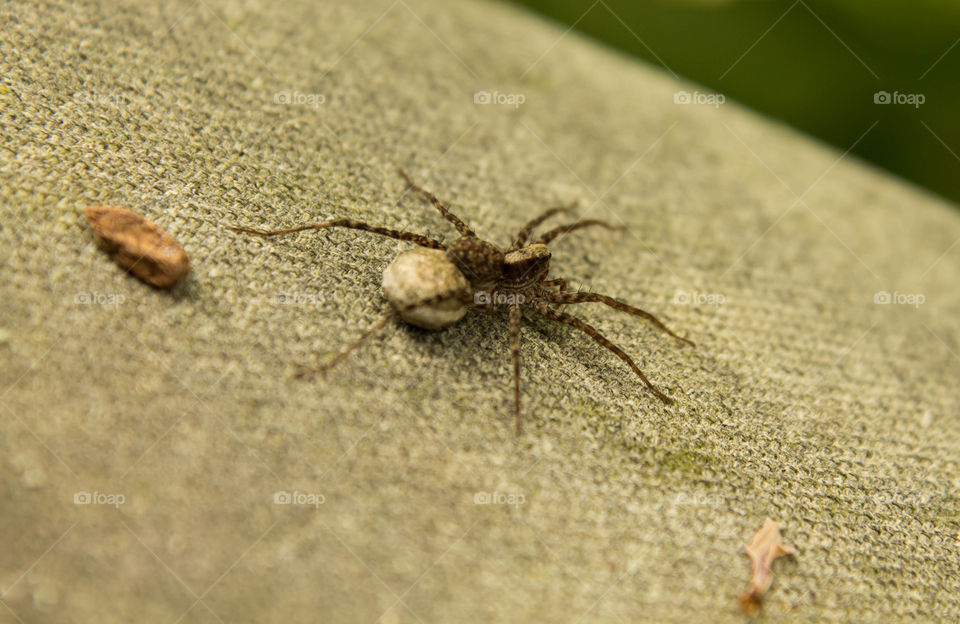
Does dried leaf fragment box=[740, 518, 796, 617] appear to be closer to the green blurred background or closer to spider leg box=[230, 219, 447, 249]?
spider leg box=[230, 219, 447, 249]

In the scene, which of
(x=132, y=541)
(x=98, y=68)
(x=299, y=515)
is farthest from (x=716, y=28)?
(x=132, y=541)

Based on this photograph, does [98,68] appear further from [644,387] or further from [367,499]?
[644,387]

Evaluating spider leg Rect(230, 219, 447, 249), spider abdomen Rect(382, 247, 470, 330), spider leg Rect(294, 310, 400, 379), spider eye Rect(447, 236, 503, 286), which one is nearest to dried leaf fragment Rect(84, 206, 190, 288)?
spider leg Rect(230, 219, 447, 249)

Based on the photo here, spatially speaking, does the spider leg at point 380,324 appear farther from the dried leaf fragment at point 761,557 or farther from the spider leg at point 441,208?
the dried leaf fragment at point 761,557

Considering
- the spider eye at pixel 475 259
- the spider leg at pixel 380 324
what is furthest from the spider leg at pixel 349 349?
the spider eye at pixel 475 259

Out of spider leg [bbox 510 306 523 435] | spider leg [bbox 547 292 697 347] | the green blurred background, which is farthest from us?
the green blurred background

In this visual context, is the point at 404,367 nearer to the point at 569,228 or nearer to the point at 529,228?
the point at 529,228

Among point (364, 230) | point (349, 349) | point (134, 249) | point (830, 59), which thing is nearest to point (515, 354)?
point (349, 349)
